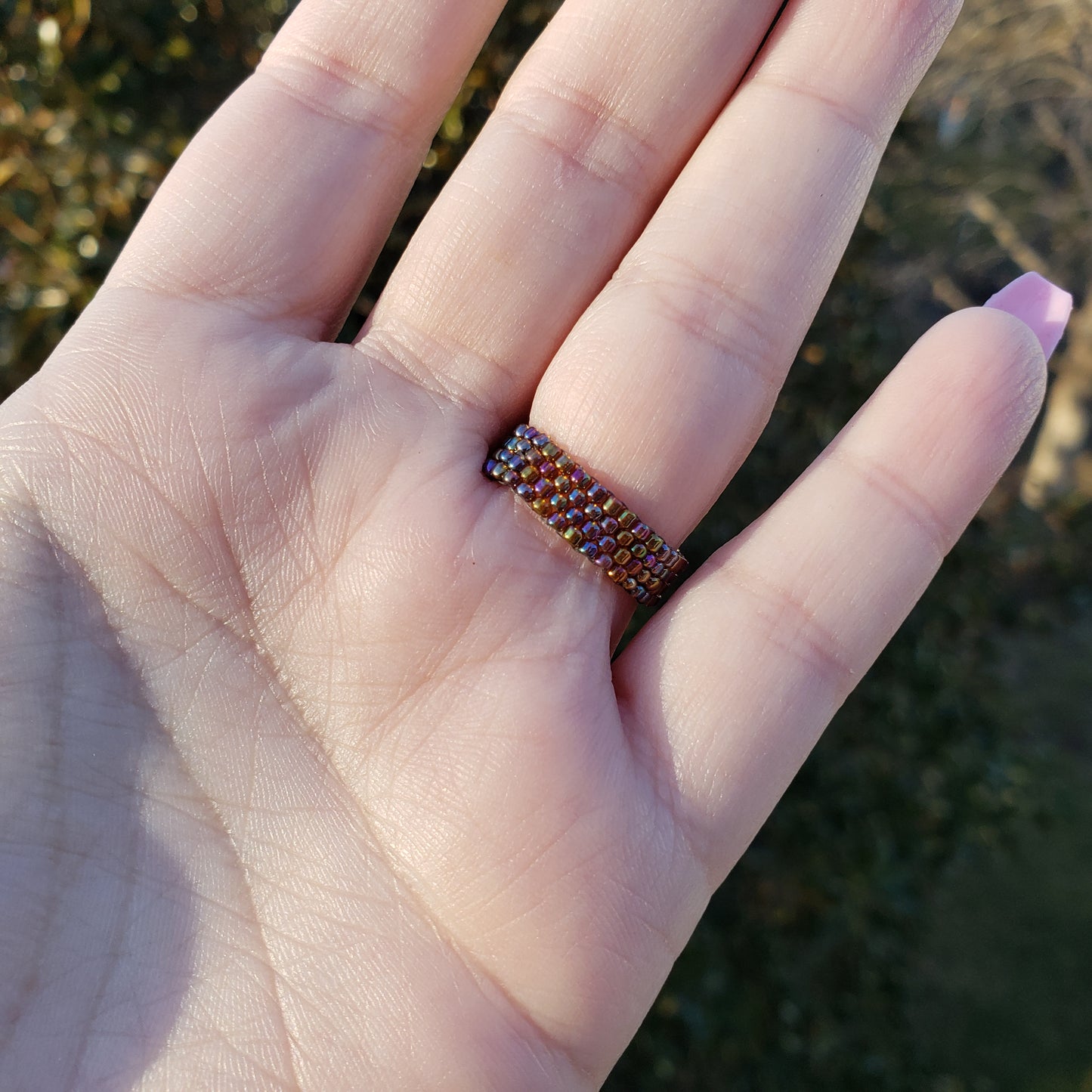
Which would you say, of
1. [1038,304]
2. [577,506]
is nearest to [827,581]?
[577,506]

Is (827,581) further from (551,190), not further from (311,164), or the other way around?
(311,164)

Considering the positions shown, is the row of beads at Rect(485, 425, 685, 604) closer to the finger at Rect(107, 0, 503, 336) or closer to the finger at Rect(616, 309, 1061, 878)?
the finger at Rect(616, 309, 1061, 878)

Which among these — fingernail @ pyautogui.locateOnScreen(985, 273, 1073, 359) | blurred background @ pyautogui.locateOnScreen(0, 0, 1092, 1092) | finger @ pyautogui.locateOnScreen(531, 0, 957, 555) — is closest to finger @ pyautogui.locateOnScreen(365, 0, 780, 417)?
finger @ pyautogui.locateOnScreen(531, 0, 957, 555)

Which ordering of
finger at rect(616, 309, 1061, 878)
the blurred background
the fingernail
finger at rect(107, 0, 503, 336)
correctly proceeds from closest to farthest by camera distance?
finger at rect(616, 309, 1061, 878), finger at rect(107, 0, 503, 336), the fingernail, the blurred background

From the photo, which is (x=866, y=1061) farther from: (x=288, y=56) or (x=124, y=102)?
(x=124, y=102)

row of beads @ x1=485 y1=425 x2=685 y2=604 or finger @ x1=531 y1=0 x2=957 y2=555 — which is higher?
finger @ x1=531 y1=0 x2=957 y2=555

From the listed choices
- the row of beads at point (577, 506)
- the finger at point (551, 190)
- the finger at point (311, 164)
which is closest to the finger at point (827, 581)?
the row of beads at point (577, 506)
